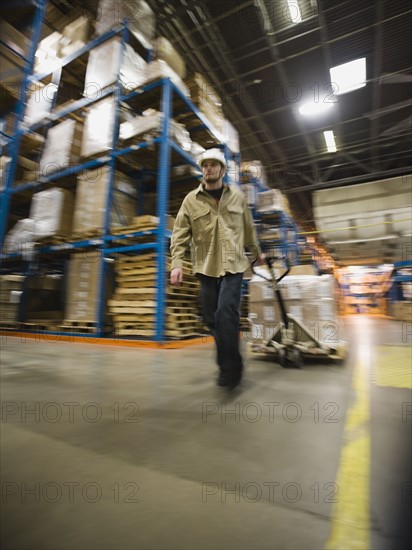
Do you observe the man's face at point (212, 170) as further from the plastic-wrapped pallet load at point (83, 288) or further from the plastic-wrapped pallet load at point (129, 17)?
the plastic-wrapped pallet load at point (129, 17)

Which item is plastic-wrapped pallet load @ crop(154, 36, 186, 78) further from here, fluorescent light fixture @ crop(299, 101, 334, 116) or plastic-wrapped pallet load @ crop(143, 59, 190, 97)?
fluorescent light fixture @ crop(299, 101, 334, 116)

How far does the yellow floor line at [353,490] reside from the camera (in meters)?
0.69

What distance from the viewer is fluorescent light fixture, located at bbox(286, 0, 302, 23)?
6949 mm

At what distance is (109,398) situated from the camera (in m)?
1.79

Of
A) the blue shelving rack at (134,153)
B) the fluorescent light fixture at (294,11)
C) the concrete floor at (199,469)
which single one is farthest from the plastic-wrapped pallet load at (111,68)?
the concrete floor at (199,469)

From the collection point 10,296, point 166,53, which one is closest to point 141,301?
point 10,296

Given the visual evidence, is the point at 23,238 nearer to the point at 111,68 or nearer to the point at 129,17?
the point at 111,68

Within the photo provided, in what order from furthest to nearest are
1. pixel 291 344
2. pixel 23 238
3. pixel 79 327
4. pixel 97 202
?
pixel 23 238 < pixel 97 202 < pixel 79 327 < pixel 291 344

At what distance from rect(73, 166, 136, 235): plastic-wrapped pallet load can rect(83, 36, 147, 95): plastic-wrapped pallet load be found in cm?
174

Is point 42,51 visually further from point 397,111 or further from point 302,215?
point 302,215

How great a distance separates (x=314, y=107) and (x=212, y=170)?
1013 cm

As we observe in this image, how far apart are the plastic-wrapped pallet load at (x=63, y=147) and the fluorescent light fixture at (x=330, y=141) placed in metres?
9.96

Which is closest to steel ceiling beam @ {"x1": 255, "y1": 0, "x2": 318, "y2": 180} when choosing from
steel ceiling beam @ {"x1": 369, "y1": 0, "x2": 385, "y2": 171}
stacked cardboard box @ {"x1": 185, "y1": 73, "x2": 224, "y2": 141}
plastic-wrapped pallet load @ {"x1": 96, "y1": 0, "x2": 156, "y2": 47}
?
steel ceiling beam @ {"x1": 369, "y1": 0, "x2": 385, "y2": 171}

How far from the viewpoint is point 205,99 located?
6.42 metres
